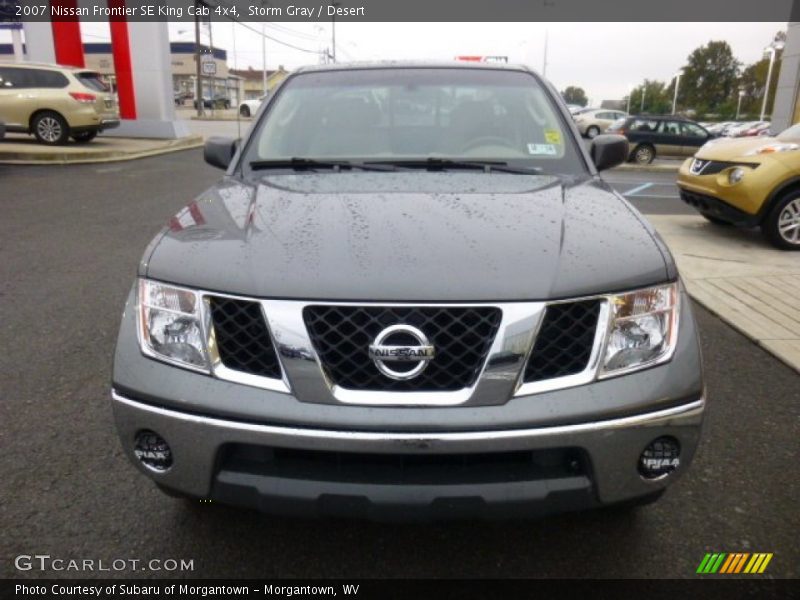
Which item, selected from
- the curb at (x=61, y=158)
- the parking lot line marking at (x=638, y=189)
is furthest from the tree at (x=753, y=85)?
the curb at (x=61, y=158)

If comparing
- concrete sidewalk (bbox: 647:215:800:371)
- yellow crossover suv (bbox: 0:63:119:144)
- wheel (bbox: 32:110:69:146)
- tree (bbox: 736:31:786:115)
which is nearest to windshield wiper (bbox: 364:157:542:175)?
concrete sidewalk (bbox: 647:215:800:371)

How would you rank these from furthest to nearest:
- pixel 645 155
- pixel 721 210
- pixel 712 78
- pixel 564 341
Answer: pixel 712 78 < pixel 645 155 < pixel 721 210 < pixel 564 341

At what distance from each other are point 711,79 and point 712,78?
201 mm

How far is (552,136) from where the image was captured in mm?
3172

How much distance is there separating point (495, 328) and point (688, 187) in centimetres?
693

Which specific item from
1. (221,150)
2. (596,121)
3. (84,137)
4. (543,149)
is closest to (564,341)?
(543,149)

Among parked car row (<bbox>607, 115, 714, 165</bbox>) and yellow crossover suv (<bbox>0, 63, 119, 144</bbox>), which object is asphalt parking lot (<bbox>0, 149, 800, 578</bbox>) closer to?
yellow crossover suv (<bbox>0, 63, 119, 144</bbox>)

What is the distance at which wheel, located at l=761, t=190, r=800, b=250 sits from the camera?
6.95 metres

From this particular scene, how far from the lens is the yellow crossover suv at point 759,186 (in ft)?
22.7

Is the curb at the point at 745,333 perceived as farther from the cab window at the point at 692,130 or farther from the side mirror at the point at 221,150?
the cab window at the point at 692,130

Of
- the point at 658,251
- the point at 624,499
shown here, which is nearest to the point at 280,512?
the point at 624,499

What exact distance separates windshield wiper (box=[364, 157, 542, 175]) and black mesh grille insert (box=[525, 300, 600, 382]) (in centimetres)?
120

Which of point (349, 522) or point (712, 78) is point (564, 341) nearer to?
point (349, 522)

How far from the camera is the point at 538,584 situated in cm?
214
